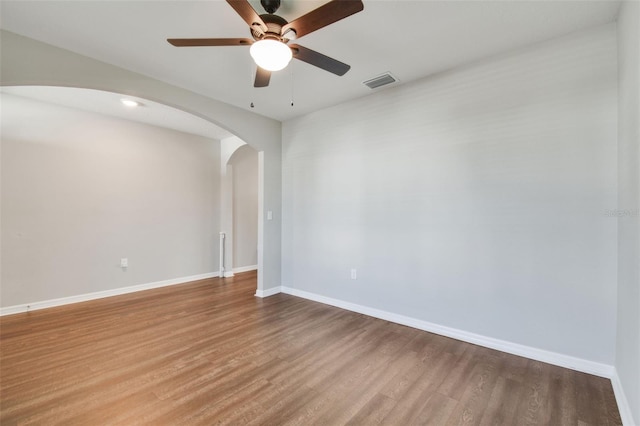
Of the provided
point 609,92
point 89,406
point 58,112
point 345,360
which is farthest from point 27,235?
point 609,92

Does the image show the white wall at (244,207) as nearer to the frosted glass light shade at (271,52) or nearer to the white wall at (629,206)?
the frosted glass light shade at (271,52)

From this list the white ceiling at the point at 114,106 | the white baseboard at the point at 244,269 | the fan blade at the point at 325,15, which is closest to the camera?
the fan blade at the point at 325,15

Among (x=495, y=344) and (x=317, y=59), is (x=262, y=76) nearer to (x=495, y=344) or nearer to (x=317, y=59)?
(x=317, y=59)

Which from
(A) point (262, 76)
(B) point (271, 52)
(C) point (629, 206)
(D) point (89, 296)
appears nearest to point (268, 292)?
(D) point (89, 296)

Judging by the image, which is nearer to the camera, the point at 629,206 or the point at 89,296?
the point at 629,206

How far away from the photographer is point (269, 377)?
2098 mm

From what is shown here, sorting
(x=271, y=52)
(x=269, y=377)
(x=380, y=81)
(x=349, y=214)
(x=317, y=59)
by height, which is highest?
(x=380, y=81)

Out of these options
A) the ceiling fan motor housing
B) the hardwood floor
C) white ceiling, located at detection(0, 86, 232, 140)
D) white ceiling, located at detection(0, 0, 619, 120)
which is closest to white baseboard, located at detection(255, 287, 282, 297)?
the hardwood floor

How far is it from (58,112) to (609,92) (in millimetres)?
5995

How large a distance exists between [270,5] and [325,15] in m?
0.50

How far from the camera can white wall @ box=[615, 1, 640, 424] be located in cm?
150

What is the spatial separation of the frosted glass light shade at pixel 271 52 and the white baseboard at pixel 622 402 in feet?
9.41

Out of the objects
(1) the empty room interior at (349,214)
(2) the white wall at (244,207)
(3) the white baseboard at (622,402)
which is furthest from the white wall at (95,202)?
(3) the white baseboard at (622,402)

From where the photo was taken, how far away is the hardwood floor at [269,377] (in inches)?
67.5
